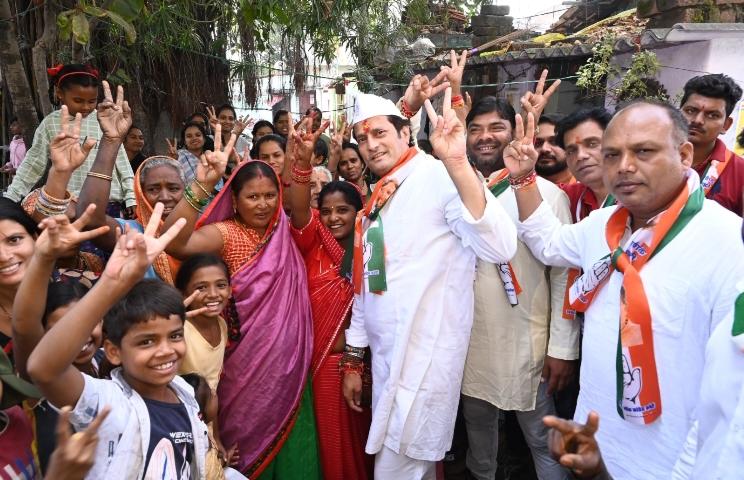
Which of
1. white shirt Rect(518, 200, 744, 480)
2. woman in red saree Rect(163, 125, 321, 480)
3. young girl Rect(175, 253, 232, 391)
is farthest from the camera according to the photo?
woman in red saree Rect(163, 125, 321, 480)

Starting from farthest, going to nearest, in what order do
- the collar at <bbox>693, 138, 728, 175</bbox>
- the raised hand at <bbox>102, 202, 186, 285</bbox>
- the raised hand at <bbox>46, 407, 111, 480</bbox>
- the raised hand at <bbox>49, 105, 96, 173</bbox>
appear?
1. the collar at <bbox>693, 138, 728, 175</bbox>
2. the raised hand at <bbox>49, 105, 96, 173</bbox>
3. the raised hand at <bbox>102, 202, 186, 285</bbox>
4. the raised hand at <bbox>46, 407, 111, 480</bbox>

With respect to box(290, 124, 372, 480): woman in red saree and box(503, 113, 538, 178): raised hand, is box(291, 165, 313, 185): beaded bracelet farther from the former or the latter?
box(503, 113, 538, 178): raised hand

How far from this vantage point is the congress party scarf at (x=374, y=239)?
262 cm

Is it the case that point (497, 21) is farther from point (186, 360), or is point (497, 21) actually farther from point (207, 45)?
point (186, 360)

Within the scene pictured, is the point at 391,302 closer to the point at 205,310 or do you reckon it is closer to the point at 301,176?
the point at 205,310

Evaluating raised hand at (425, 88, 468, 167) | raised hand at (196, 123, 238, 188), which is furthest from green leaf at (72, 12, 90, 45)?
raised hand at (425, 88, 468, 167)

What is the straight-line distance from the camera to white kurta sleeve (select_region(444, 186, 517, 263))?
86.9 inches

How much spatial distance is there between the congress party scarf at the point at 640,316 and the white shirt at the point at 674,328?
0.02 metres

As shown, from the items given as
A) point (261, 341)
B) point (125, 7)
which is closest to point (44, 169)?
point (125, 7)

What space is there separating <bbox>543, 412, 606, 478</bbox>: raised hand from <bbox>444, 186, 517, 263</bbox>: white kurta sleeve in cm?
90

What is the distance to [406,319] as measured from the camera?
2518 mm

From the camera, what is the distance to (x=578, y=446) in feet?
4.76

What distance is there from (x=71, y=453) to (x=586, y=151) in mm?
2533

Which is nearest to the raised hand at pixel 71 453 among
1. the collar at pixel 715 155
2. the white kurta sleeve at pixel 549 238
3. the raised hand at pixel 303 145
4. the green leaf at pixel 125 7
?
the white kurta sleeve at pixel 549 238
